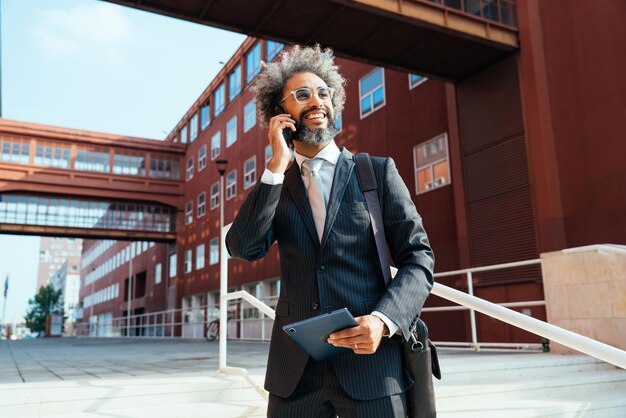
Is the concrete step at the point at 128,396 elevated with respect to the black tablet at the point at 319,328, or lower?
lower

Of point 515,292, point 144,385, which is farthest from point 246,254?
point 515,292

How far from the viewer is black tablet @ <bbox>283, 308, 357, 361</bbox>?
1420mm

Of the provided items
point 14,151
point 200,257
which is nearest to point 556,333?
point 200,257

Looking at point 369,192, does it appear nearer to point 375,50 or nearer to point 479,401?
point 479,401

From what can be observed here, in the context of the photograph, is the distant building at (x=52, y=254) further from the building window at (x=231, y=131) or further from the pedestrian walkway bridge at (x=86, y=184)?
the building window at (x=231, y=131)

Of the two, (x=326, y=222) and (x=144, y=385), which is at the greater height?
(x=326, y=222)

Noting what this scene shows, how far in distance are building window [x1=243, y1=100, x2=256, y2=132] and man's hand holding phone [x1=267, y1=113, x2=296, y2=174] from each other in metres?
25.6

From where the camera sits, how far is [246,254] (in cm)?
181

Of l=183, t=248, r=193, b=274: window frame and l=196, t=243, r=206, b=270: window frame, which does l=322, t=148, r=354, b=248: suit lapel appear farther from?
l=183, t=248, r=193, b=274: window frame

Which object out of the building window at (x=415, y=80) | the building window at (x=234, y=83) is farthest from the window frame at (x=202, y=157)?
the building window at (x=415, y=80)

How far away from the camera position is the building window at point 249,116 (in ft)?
89.4

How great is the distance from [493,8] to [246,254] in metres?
12.4

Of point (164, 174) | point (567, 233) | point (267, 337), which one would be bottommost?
point (267, 337)

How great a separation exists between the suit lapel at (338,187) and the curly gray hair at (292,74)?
257 mm
